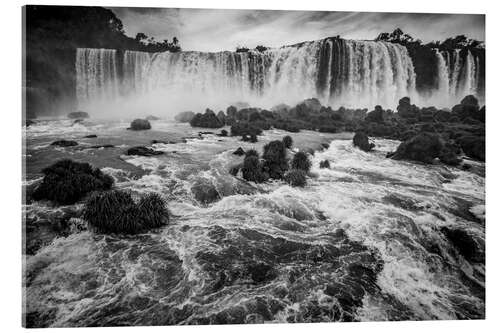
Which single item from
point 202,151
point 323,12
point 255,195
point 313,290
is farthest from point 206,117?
point 313,290

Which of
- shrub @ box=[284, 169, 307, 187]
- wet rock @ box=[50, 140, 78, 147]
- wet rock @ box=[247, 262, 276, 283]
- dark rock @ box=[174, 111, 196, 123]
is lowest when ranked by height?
wet rock @ box=[247, 262, 276, 283]

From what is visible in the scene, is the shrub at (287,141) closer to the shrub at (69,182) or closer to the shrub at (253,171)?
the shrub at (253,171)

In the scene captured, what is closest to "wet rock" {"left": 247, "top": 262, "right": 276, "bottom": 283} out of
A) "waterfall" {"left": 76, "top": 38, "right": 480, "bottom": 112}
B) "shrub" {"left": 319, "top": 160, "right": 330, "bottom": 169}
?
"shrub" {"left": 319, "top": 160, "right": 330, "bottom": 169}

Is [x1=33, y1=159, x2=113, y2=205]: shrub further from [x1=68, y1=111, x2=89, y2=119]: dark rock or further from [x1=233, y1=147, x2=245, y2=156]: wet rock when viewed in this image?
[x1=233, y1=147, x2=245, y2=156]: wet rock

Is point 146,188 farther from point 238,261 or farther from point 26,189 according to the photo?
point 238,261

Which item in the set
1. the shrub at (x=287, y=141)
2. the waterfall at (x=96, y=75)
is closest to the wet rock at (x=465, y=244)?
the shrub at (x=287, y=141)

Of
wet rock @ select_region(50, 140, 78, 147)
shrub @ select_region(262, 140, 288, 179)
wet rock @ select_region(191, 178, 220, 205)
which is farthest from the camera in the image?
shrub @ select_region(262, 140, 288, 179)

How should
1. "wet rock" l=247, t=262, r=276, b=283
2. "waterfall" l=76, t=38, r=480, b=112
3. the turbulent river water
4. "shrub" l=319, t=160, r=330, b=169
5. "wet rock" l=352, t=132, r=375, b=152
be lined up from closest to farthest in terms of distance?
the turbulent river water
"wet rock" l=247, t=262, r=276, b=283
"waterfall" l=76, t=38, r=480, b=112
"shrub" l=319, t=160, r=330, b=169
"wet rock" l=352, t=132, r=375, b=152

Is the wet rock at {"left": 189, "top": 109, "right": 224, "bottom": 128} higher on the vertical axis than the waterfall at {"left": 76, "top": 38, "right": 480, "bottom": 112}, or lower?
lower
